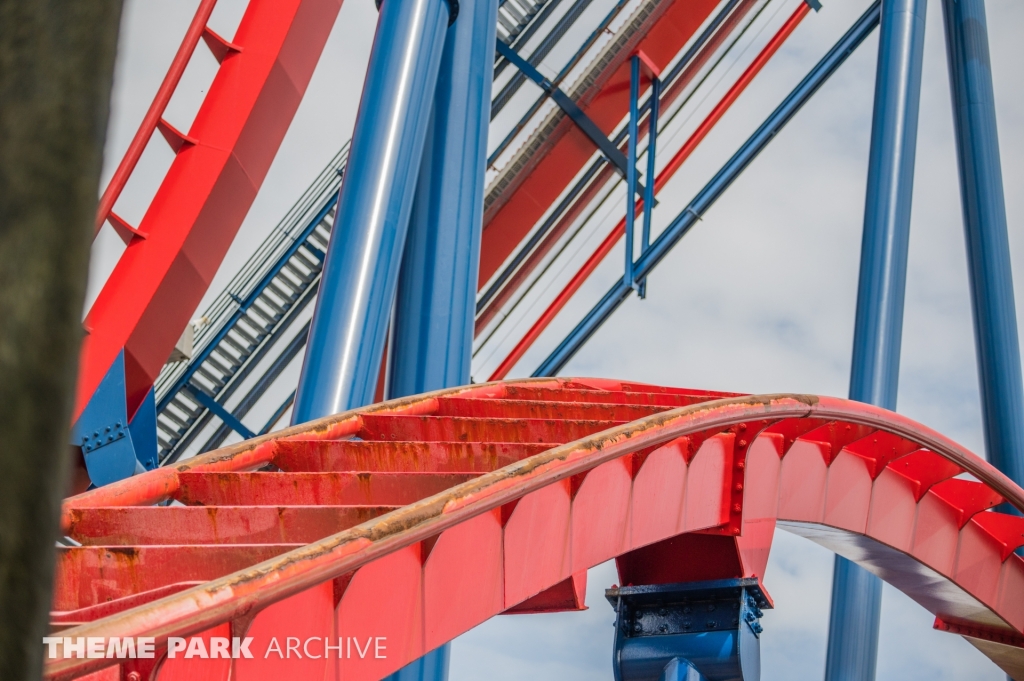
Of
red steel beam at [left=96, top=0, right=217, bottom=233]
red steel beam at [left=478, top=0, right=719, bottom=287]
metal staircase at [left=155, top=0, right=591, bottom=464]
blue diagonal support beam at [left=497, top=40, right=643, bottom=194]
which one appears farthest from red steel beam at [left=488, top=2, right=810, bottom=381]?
→ red steel beam at [left=96, top=0, right=217, bottom=233]

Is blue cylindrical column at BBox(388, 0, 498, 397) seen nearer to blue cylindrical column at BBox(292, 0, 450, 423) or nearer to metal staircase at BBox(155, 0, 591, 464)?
blue cylindrical column at BBox(292, 0, 450, 423)

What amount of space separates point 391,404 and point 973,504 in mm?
4006

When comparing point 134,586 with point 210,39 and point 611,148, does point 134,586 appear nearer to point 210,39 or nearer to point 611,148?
point 210,39

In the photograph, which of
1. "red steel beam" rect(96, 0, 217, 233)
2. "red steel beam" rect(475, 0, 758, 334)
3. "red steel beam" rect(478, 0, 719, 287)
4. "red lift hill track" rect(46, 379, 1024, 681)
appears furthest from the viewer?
"red steel beam" rect(475, 0, 758, 334)

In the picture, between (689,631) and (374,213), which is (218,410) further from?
(689,631)

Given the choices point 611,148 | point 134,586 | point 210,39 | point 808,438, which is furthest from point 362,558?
point 611,148

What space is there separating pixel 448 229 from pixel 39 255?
5.21 meters

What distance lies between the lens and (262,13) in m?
6.83

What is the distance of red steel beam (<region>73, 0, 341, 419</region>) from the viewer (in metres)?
6.43

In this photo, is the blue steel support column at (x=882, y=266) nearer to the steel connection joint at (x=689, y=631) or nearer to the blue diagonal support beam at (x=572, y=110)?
the blue diagonal support beam at (x=572, y=110)

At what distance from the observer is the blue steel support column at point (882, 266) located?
814 cm

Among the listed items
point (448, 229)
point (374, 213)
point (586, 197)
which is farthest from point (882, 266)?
point (374, 213)

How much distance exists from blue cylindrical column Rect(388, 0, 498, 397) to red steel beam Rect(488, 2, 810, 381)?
18.7ft

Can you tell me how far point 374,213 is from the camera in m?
5.12
